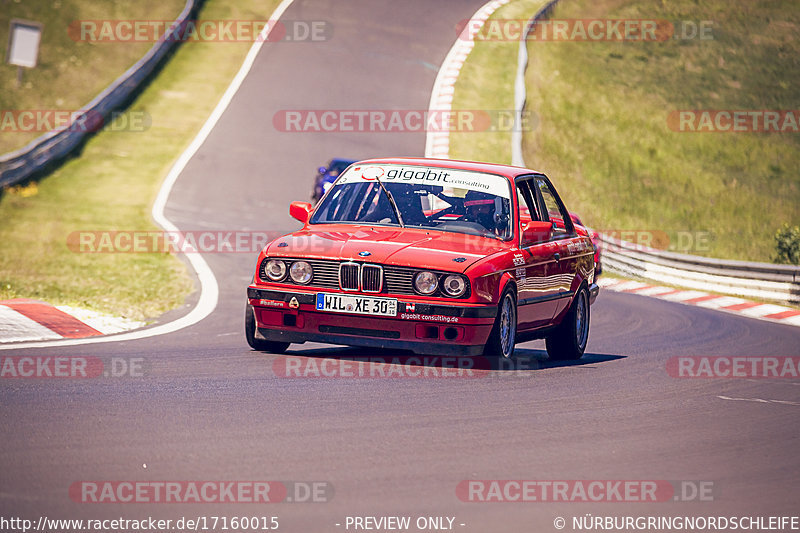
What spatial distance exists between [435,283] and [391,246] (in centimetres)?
50

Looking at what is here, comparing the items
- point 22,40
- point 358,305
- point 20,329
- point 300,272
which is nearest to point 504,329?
point 358,305

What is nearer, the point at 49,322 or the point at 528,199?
the point at 528,199

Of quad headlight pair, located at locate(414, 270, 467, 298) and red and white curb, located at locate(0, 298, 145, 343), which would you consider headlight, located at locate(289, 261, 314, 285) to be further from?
red and white curb, located at locate(0, 298, 145, 343)

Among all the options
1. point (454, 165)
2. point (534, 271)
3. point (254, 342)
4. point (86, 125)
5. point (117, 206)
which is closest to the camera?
point (254, 342)

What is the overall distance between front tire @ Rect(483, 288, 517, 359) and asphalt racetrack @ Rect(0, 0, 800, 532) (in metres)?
0.20

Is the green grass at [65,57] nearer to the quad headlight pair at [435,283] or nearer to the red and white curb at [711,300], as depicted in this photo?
the red and white curb at [711,300]

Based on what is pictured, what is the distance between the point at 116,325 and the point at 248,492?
6301 millimetres

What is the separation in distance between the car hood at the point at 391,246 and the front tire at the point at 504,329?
0.39 m

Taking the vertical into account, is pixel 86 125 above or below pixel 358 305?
above

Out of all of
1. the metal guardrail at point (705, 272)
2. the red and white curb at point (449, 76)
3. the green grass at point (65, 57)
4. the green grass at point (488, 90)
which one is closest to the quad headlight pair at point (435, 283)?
the metal guardrail at point (705, 272)

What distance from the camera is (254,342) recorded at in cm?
943

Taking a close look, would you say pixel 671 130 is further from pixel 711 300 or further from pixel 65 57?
pixel 711 300

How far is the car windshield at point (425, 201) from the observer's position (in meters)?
9.79

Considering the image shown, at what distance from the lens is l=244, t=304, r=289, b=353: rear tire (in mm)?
9297
